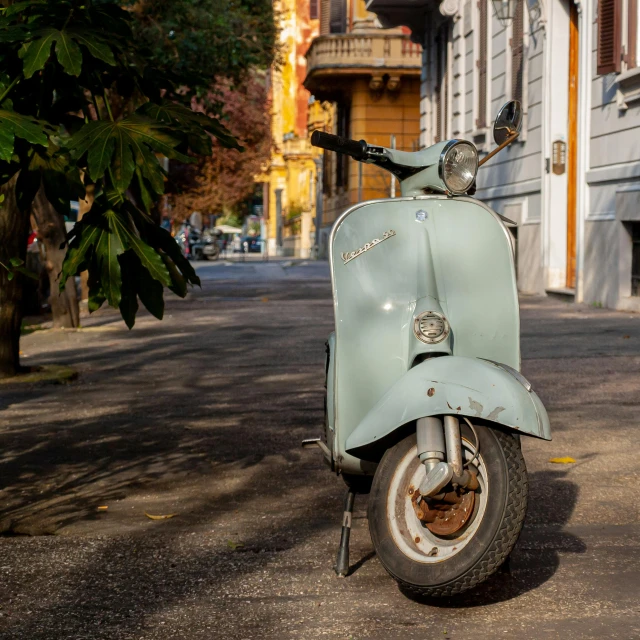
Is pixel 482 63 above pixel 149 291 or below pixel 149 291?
above

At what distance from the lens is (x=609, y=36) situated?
14.5 m

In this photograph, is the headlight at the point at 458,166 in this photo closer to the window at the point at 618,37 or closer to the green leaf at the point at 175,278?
the green leaf at the point at 175,278

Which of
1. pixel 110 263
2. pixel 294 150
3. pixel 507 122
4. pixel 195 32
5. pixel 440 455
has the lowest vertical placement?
pixel 440 455

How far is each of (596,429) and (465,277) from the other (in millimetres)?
2764

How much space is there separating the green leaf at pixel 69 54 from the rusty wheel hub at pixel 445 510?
1.67 m

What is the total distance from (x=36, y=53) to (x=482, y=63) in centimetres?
1788

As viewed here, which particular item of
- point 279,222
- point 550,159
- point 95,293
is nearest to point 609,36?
point 550,159

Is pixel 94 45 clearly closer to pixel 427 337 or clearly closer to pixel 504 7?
pixel 427 337

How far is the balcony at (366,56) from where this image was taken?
3541 centimetres

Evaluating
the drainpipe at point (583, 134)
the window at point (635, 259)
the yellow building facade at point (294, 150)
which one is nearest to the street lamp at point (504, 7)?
the drainpipe at point (583, 134)

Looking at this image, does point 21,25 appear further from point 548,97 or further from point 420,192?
point 548,97

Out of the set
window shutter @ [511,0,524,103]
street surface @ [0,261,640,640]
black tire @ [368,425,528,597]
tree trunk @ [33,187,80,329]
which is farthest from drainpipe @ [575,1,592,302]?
black tire @ [368,425,528,597]

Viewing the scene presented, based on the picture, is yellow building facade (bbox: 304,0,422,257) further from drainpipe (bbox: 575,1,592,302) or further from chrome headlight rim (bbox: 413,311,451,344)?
chrome headlight rim (bbox: 413,311,451,344)

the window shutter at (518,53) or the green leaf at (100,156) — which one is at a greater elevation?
the window shutter at (518,53)
